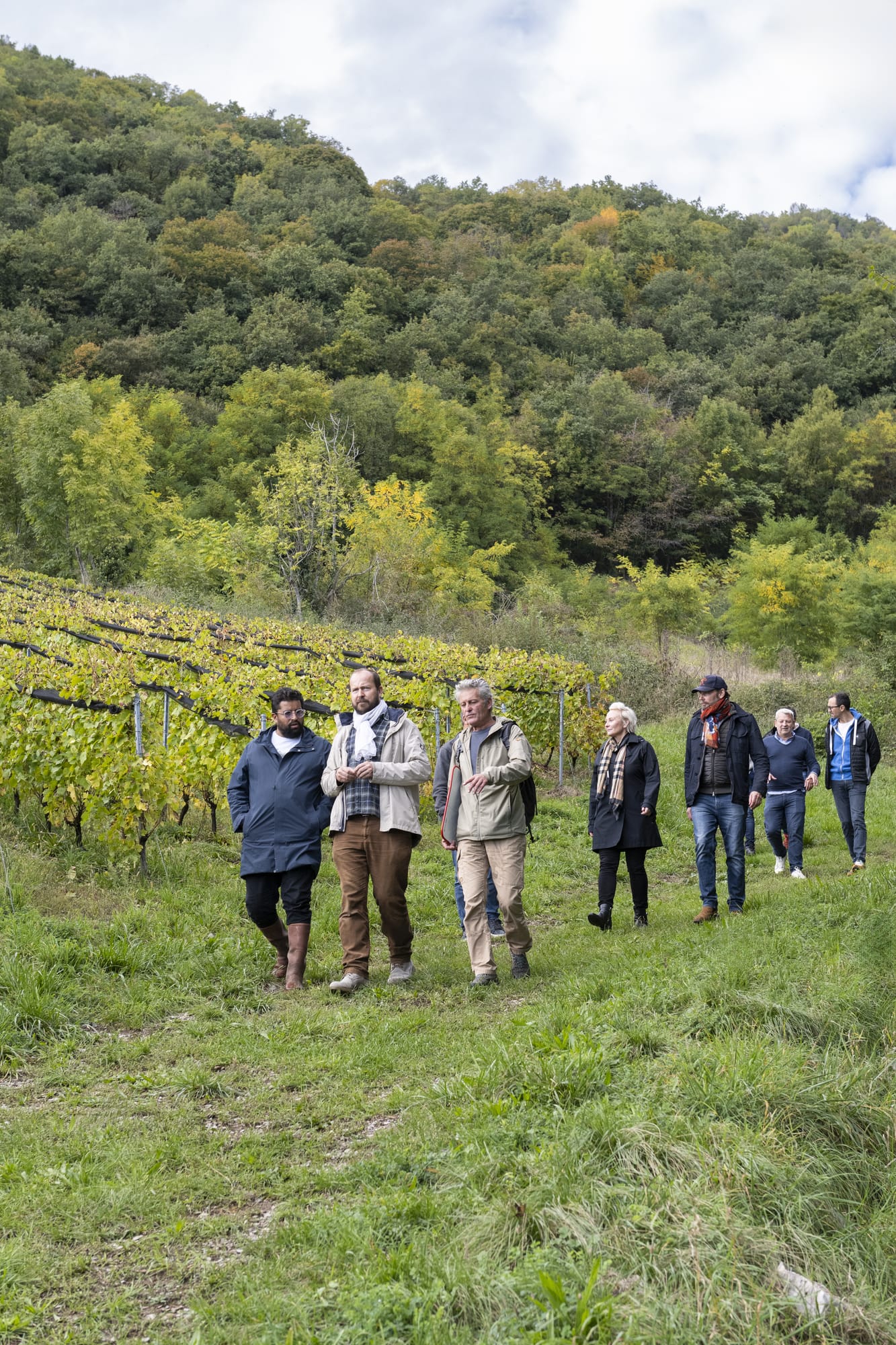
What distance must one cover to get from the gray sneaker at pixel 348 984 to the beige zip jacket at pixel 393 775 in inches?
31.1

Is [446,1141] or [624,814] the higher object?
[624,814]

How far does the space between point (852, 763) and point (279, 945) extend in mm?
5456

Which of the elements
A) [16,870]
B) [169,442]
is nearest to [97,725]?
[16,870]

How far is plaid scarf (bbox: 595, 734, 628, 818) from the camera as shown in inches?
273

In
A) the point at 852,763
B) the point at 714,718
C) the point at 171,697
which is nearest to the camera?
the point at 714,718

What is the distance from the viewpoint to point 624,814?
6.91 metres

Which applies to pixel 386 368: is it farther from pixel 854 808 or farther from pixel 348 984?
pixel 348 984

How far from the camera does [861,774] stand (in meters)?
8.74

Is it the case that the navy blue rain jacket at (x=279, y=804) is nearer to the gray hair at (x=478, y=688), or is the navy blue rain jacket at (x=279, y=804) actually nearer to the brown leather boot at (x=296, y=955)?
the brown leather boot at (x=296, y=955)

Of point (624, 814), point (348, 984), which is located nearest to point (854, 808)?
point (624, 814)

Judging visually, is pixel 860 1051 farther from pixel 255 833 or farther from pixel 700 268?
pixel 700 268

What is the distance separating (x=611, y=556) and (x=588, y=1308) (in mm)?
45566

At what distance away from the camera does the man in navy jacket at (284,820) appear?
553 cm

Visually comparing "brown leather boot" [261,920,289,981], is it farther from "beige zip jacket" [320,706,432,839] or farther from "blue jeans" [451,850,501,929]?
"blue jeans" [451,850,501,929]
